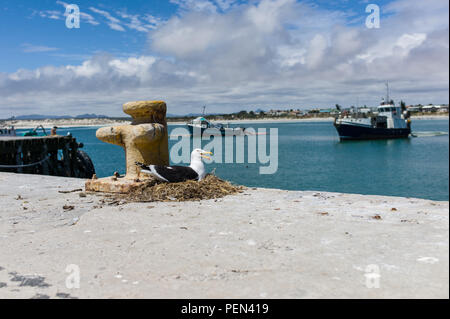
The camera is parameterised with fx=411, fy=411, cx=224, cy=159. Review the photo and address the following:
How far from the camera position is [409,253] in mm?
4461

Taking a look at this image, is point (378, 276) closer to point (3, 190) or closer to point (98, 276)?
point (98, 276)

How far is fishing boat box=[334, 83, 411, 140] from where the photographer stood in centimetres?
6969

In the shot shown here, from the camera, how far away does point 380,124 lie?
232 feet

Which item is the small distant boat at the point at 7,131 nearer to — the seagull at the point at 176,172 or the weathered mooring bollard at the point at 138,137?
the weathered mooring bollard at the point at 138,137

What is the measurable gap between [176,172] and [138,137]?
4.15 ft

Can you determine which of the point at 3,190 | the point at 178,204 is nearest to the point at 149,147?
the point at 178,204

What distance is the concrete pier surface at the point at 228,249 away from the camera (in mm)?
3736

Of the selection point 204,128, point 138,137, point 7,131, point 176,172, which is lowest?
point 176,172

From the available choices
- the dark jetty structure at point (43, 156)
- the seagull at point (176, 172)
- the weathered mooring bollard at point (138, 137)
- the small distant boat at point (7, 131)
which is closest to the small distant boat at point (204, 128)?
the small distant boat at point (7, 131)

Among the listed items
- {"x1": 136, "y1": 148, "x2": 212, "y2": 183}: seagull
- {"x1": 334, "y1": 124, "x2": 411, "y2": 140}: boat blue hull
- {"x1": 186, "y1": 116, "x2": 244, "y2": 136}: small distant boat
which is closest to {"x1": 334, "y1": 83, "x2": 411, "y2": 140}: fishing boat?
{"x1": 334, "y1": 124, "x2": 411, "y2": 140}: boat blue hull

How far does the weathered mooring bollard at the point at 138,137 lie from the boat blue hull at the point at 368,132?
6468cm

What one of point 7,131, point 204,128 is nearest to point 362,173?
point 7,131

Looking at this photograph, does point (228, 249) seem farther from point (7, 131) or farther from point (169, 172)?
point (7, 131)

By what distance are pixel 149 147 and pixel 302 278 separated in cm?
655
